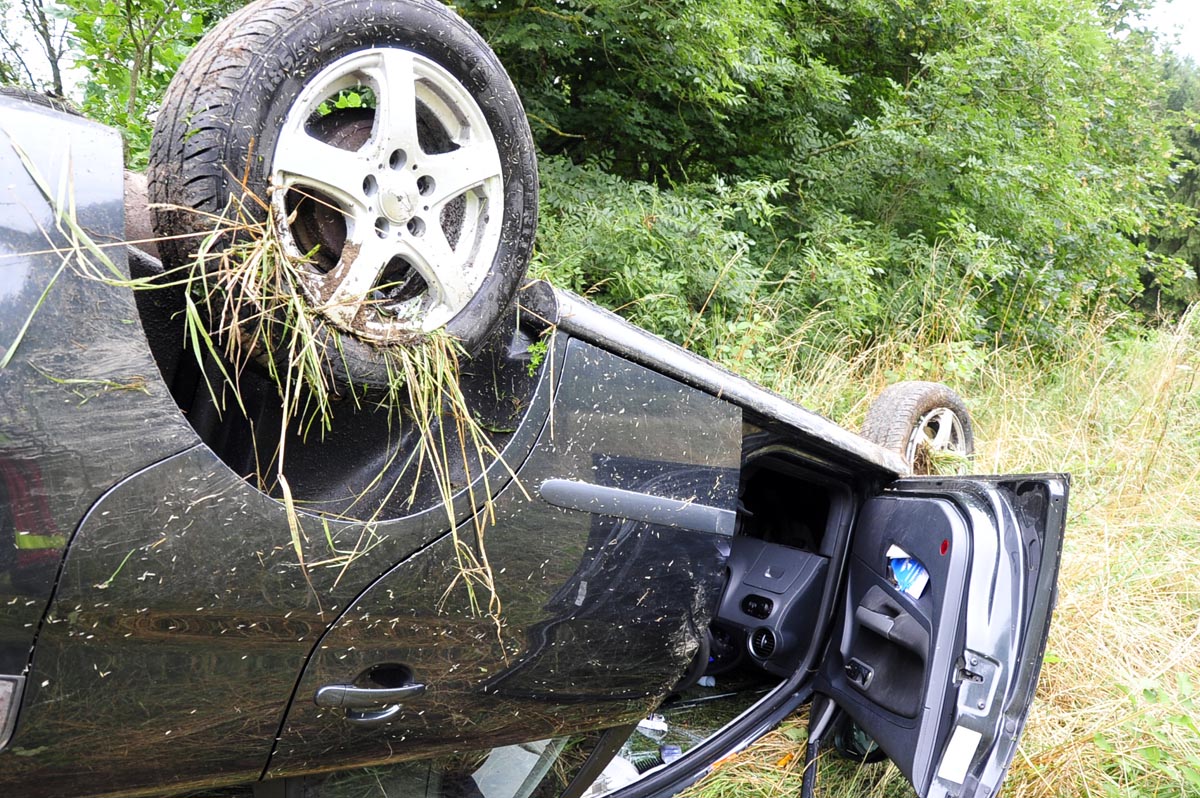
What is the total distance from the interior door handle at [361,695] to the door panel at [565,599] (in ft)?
0.04

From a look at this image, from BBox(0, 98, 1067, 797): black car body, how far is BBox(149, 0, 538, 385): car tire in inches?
5.4

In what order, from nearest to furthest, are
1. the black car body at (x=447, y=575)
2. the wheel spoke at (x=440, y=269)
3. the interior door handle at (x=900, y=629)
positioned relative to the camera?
the black car body at (x=447, y=575), the wheel spoke at (x=440, y=269), the interior door handle at (x=900, y=629)

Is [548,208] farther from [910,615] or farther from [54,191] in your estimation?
[54,191]

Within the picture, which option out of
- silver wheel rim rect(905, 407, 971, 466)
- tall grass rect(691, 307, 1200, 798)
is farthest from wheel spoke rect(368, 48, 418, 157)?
silver wheel rim rect(905, 407, 971, 466)

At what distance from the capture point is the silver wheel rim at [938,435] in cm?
366

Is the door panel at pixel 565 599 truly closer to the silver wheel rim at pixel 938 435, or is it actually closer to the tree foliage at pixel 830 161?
the silver wheel rim at pixel 938 435

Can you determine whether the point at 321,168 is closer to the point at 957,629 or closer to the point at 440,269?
the point at 440,269

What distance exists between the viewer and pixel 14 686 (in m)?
1.23

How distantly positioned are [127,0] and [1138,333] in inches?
282

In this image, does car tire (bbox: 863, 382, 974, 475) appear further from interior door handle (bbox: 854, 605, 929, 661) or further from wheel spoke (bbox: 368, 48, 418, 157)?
wheel spoke (bbox: 368, 48, 418, 157)

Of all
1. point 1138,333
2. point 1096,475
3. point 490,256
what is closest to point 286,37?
point 490,256

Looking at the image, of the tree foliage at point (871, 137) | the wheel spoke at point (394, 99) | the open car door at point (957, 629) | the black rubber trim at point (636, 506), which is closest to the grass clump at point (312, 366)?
the black rubber trim at point (636, 506)

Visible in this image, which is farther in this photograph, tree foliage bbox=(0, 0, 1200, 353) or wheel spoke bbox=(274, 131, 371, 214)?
tree foliage bbox=(0, 0, 1200, 353)

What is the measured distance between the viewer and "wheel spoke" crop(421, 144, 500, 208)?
5.42 feet
